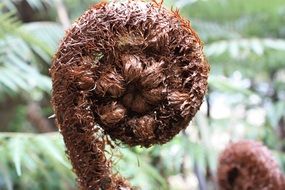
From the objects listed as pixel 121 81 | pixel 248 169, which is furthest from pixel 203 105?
pixel 121 81

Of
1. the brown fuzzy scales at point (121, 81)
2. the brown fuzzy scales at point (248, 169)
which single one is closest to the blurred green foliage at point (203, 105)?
the brown fuzzy scales at point (248, 169)

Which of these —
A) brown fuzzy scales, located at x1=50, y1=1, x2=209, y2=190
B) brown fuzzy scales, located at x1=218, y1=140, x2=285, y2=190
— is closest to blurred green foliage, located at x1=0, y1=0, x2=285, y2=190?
brown fuzzy scales, located at x1=218, y1=140, x2=285, y2=190

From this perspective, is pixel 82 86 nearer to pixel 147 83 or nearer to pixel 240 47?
pixel 147 83

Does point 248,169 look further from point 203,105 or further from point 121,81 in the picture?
point 121,81

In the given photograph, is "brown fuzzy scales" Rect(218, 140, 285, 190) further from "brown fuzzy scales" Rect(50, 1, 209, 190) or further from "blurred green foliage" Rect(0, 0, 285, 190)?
"brown fuzzy scales" Rect(50, 1, 209, 190)

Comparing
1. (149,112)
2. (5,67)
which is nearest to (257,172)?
(149,112)
